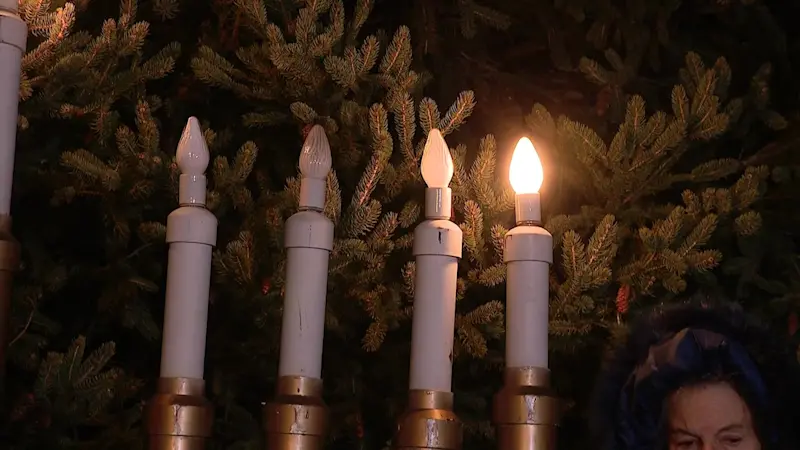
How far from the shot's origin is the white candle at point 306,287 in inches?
48.8

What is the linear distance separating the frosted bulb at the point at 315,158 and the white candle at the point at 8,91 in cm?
32

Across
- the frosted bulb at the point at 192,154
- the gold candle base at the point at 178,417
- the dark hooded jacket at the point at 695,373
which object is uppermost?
the frosted bulb at the point at 192,154

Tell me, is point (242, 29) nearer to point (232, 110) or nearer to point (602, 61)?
point (232, 110)

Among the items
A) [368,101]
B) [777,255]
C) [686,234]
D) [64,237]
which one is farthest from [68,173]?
[777,255]

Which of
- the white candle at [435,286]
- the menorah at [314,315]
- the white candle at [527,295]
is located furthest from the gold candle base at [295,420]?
the white candle at [527,295]

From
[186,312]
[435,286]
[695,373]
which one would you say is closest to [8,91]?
[186,312]

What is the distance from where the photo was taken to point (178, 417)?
119cm

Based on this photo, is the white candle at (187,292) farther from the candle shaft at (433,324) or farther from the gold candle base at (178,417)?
the candle shaft at (433,324)

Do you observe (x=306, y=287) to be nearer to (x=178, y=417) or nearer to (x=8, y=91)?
(x=178, y=417)

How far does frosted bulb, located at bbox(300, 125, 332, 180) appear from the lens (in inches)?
50.3

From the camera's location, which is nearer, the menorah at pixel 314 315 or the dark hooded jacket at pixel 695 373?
the menorah at pixel 314 315

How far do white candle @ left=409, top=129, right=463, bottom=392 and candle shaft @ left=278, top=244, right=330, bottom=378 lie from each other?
11cm

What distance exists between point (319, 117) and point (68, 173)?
1.17ft

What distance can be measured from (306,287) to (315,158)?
15 cm
